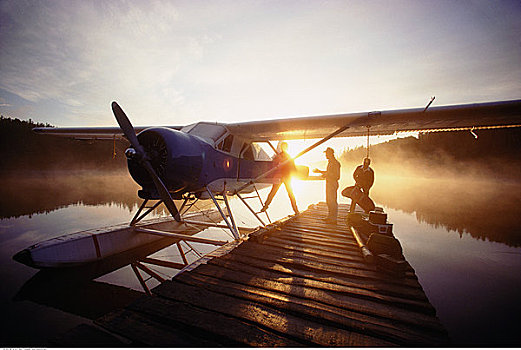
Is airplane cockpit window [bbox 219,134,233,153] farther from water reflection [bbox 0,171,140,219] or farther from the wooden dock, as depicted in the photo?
water reflection [bbox 0,171,140,219]

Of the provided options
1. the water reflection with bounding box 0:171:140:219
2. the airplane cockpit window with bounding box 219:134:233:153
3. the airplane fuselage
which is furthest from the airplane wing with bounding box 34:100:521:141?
the water reflection with bounding box 0:171:140:219

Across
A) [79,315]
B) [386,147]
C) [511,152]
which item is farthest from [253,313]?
[386,147]

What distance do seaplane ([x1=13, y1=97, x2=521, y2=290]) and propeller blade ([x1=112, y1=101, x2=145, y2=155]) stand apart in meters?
0.01

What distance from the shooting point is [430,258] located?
6473mm

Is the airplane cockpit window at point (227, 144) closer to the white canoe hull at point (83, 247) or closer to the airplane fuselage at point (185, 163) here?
the airplane fuselage at point (185, 163)

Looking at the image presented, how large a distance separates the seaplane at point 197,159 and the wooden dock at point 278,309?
4.87 feet

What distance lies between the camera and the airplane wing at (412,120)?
370cm

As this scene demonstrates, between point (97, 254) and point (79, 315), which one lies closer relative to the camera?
point (79, 315)

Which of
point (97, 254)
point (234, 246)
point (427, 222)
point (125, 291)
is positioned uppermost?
point (234, 246)

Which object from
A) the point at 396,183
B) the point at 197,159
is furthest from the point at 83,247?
the point at 396,183

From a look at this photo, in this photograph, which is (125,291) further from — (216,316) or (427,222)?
(427,222)

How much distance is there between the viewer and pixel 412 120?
4.35 meters

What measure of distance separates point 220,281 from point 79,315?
2.30 metres

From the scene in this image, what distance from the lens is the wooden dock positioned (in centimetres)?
148
